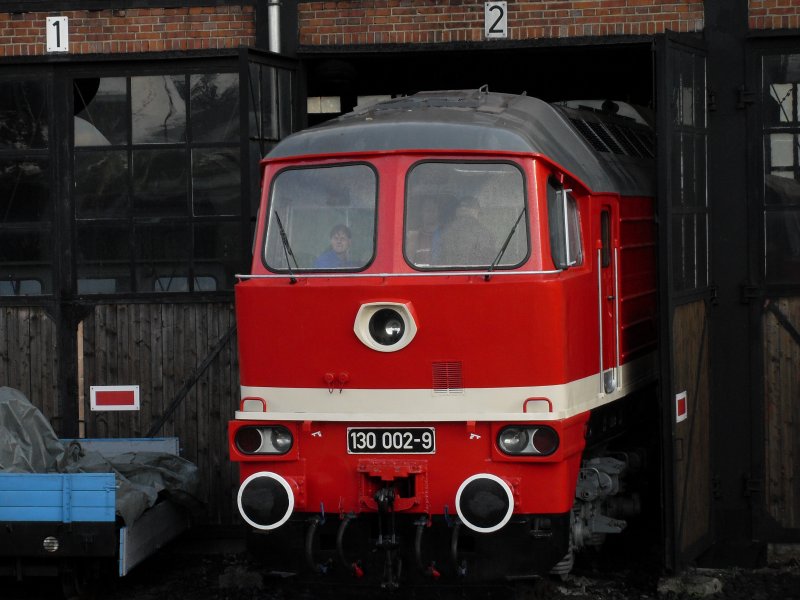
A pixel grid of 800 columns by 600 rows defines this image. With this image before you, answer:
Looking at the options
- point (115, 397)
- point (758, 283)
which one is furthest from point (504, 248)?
point (115, 397)

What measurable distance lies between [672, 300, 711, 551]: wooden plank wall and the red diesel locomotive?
3.32 feet

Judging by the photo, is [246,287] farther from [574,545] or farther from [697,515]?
[697,515]

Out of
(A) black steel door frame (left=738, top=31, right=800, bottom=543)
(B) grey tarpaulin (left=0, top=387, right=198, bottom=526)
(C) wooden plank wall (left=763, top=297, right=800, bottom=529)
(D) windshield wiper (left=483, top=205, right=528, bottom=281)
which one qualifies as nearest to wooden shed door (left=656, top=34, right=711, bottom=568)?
(A) black steel door frame (left=738, top=31, right=800, bottom=543)

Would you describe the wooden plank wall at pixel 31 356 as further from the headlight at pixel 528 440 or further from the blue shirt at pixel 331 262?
the headlight at pixel 528 440

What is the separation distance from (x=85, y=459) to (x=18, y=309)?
1.85 m

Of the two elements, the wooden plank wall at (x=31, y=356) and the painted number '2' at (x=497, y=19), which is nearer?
the painted number '2' at (x=497, y=19)

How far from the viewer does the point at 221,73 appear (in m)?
11.1

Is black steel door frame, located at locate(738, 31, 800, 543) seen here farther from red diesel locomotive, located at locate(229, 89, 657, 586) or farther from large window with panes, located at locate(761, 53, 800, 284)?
red diesel locomotive, located at locate(229, 89, 657, 586)

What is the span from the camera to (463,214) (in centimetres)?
816

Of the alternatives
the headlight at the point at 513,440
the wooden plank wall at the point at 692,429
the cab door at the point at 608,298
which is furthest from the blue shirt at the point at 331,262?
the wooden plank wall at the point at 692,429

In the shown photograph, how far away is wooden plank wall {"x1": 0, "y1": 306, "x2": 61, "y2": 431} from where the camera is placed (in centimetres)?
1127

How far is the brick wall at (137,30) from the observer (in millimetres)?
11117

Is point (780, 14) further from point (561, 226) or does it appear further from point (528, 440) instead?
point (528, 440)

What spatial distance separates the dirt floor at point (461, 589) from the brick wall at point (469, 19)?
413 centimetres
